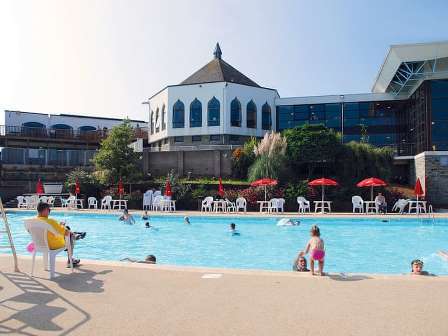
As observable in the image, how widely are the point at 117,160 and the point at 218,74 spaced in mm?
13491

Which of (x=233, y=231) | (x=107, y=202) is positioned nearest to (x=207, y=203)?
(x=107, y=202)

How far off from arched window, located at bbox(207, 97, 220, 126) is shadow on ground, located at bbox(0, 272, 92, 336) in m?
27.2

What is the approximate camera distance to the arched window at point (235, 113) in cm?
3159

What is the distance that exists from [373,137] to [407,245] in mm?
21498

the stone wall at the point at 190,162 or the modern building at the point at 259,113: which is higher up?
the modern building at the point at 259,113

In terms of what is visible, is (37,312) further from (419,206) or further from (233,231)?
(419,206)

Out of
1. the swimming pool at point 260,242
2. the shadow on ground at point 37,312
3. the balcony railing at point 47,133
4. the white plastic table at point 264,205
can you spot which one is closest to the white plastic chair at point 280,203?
the white plastic table at point 264,205

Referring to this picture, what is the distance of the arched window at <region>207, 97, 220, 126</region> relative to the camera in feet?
103

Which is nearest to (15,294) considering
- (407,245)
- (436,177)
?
(407,245)

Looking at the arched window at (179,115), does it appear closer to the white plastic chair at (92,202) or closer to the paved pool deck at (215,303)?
the white plastic chair at (92,202)

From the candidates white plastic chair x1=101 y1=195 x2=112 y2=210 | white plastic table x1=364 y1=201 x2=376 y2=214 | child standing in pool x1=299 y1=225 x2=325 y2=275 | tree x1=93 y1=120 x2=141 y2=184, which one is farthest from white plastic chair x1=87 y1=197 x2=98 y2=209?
child standing in pool x1=299 y1=225 x2=325 y2=275

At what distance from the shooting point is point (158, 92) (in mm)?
34625

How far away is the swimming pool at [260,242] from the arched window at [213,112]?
1514cm

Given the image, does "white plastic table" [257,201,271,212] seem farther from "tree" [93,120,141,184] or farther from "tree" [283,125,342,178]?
"tree" [93,120,141,184]
